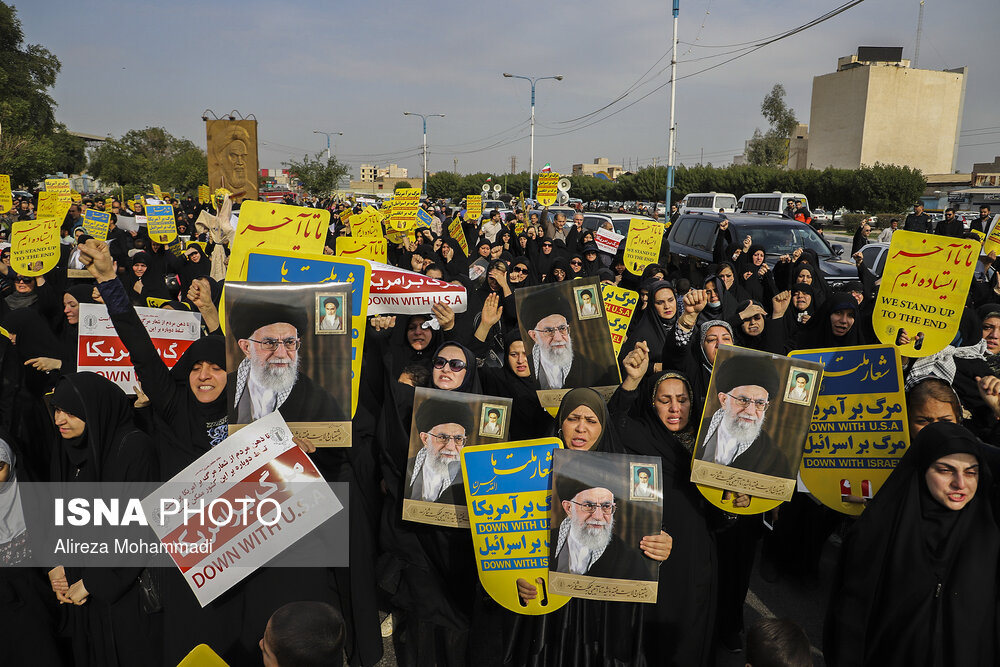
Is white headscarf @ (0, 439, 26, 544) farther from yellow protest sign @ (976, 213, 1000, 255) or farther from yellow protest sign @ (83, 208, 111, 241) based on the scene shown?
yellow protest sign @ (976, 213, 1000, 255)

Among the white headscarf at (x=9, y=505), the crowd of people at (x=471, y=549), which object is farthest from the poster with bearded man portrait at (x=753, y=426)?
the white headscarf at (x=9, y=505)

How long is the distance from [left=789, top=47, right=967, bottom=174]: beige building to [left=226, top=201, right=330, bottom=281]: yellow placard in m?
76.4

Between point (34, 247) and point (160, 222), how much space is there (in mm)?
3488

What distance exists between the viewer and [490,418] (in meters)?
2.90

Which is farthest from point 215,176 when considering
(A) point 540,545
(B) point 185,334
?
(A) point 540,545

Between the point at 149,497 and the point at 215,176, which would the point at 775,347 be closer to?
the point at 149,497

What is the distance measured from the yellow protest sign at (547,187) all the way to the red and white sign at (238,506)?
12.1 metres

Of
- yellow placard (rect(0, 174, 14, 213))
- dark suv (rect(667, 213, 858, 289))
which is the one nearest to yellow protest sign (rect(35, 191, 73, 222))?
yellow placard (rect(0, 174, 14, 213))

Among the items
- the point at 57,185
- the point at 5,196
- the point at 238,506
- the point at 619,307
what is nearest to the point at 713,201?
the point at 57,185

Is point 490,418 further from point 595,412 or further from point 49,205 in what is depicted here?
point 49,205

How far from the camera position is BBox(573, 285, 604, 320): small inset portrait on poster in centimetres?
364

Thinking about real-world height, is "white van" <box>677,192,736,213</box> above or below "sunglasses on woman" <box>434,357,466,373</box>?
above

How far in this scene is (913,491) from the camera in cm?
252

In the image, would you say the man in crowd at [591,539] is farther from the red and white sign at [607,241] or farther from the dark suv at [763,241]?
the dark suv at [763,241]
